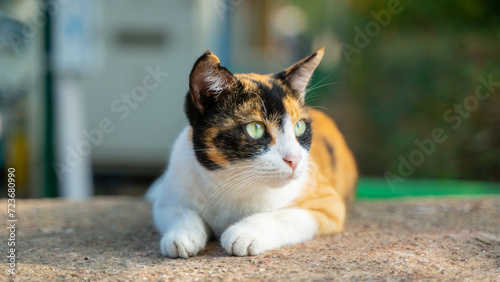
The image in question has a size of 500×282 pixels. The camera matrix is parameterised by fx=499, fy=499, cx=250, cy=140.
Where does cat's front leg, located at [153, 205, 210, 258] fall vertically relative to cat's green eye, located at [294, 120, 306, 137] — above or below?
below

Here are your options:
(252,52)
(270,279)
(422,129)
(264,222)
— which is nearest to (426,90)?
(422,129)

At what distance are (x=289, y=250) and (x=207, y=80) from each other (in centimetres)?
97

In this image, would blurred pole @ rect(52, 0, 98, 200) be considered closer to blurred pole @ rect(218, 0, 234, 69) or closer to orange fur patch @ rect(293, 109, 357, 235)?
orange fur patch @ rect(293, 109, 357, 235)

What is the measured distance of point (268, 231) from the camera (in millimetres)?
2535

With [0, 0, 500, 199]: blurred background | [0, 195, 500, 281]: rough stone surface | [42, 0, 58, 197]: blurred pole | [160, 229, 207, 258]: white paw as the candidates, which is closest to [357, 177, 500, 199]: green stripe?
[0, 0, 500, 199]: blurred background

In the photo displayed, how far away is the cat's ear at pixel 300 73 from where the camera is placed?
2855mm

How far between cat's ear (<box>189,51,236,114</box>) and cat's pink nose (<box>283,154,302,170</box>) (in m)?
0.49

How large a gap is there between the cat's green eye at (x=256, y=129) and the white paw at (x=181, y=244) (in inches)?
23.1

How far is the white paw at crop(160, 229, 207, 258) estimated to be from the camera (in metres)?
2.44

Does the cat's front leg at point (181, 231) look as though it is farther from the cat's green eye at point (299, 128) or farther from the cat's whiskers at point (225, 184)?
the cat's green eye at point (299, 128)

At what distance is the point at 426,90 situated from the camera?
704cm

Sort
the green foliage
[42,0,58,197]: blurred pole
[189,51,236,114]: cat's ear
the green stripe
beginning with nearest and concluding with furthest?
[189,51,236,114]: cat's ear < the green stripe < [42,0,58,197]: blurred pole < the green foliage

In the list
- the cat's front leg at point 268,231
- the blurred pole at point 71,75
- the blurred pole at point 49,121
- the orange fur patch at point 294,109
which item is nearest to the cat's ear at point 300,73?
the orange fur patch at point 294,109

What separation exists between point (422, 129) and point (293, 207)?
4559 millimetres
